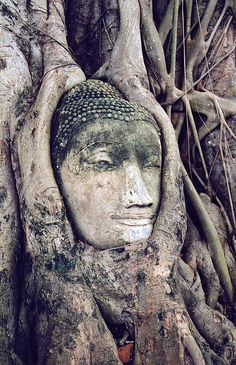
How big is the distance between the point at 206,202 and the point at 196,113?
2.12 ft

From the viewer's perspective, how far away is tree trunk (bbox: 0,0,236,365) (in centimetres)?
327

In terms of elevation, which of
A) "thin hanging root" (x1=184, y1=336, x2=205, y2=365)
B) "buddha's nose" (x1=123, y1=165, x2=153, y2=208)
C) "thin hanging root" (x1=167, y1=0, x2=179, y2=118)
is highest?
"thin hanging root" (x1=167, y1=0, x2=179, y2=118)

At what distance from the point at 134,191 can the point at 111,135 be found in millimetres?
332

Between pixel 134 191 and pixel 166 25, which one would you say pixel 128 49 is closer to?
pixel 166 25

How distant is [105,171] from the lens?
3.44 m

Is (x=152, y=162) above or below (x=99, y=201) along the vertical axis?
above

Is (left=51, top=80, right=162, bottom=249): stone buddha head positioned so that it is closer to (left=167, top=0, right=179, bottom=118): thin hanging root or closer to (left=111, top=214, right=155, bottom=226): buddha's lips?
(left=111, top=214, right=155, bottom=226): buddha's lips

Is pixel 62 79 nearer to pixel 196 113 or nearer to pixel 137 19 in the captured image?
pixel 137 19

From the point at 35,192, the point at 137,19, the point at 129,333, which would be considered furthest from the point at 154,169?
the point at 137,19

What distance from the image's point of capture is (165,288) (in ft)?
10.9

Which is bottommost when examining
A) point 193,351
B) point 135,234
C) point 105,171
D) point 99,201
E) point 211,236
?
point 193,351

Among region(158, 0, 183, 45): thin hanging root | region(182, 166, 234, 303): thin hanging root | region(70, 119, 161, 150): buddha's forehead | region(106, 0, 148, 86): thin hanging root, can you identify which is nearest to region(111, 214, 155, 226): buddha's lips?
region(70, 119, 161, 150): buddha's forehead

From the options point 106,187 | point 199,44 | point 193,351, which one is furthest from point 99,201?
point 199,44

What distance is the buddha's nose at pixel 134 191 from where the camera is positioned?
11.2 feet
